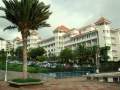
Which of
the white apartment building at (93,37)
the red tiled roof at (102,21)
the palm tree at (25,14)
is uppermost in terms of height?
the red tiled roof at (102,21)

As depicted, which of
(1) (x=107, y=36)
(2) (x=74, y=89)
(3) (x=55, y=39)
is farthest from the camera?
(3) (x=55, y=39)

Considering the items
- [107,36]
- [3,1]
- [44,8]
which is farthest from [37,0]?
[107,36]

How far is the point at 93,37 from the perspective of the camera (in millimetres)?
129750

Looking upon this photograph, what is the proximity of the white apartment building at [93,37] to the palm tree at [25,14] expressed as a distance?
92.5m

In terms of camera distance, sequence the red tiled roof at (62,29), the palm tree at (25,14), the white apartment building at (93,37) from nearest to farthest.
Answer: the palm tree at (25,14)
the white apartment building at (93,37)
the red tiled roof at (62,29)

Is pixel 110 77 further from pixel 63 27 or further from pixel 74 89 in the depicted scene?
pixel 63 27

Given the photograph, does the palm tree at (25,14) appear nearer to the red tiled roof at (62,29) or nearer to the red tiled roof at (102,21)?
the red tiled roof at (102,21)

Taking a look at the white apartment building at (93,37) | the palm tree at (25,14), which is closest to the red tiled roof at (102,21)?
the white apartment building at (93,37)

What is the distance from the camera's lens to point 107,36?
126m

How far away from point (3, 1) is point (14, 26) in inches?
125

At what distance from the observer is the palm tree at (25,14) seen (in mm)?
31875

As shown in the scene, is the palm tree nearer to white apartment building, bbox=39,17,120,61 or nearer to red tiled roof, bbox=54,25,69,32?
white apartment building, bbox=39,17,120,61

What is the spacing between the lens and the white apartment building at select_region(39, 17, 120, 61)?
126m

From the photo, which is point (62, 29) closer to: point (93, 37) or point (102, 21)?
point (93, 37)
